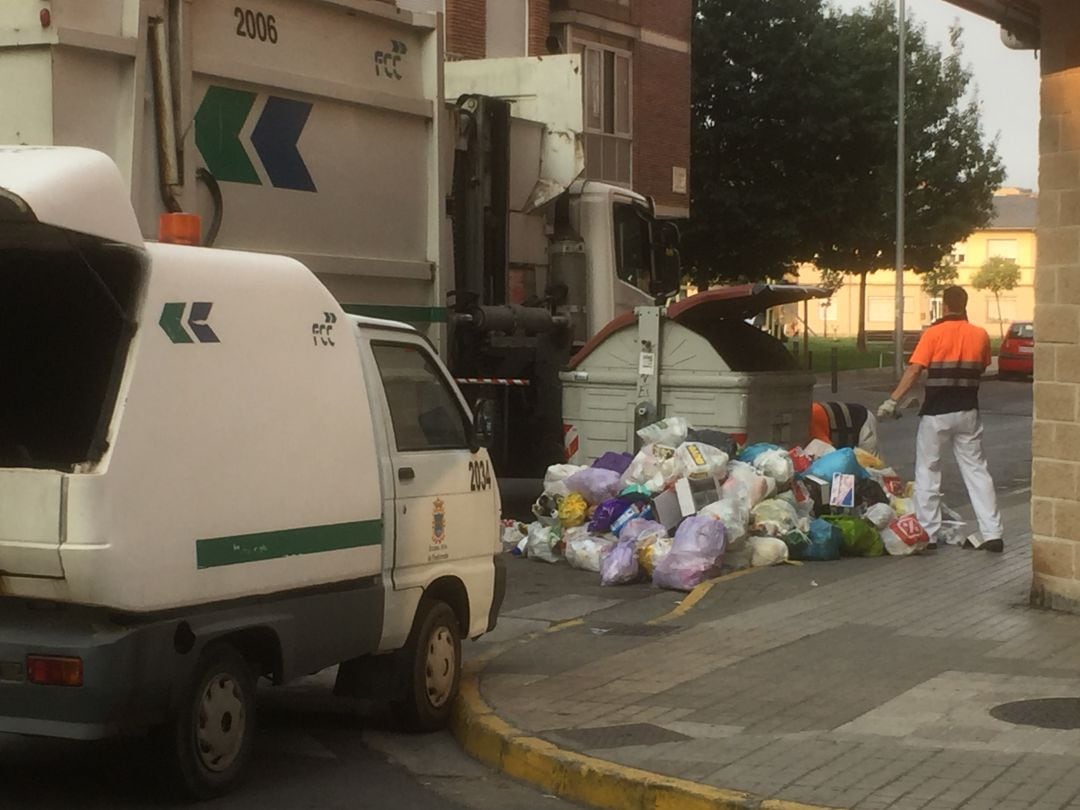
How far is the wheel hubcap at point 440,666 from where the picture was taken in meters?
7.43

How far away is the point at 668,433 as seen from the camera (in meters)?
13.1

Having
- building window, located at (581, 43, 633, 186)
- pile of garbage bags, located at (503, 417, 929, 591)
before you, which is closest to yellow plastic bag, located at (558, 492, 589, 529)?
pile of garbage bags, located at (503, 417, 929, 591)

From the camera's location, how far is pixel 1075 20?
9.98 m

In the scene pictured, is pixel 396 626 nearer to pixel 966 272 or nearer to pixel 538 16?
pixel 538 16

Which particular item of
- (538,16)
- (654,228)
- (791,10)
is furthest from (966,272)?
(654,228)

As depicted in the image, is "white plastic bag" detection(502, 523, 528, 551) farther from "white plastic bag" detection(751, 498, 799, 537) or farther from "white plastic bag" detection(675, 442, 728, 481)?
"white plastic bag" detection(751, 498, 799, 537)

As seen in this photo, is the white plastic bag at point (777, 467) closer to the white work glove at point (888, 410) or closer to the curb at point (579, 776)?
the white work glove at point (888, 410)

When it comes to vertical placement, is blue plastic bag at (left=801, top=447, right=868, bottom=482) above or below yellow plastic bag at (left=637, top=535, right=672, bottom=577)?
above

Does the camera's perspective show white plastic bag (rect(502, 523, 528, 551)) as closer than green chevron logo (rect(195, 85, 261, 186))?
No

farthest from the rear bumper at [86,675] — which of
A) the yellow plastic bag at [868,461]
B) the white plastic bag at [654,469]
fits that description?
the yellow plastic bag at [868,461]

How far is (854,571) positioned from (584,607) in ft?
6.47

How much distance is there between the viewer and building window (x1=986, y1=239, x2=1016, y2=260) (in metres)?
120

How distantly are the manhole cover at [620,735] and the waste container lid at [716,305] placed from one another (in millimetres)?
7374

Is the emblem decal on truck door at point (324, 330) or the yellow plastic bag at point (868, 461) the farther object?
the yellow plastic bag at point (868, 461)
